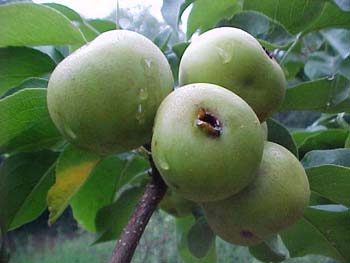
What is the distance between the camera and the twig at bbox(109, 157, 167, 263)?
1.79 ft

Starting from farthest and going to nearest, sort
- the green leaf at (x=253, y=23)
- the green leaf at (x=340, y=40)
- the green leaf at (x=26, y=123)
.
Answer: the green leaf at (x=340, y=40) < the green leaf at (x=253, y=23) < the green leaf at (x=26, y=123)

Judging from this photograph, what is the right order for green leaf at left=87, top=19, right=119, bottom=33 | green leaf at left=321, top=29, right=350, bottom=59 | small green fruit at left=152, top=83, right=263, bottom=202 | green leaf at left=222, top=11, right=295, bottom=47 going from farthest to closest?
1. green leaf at left=321, top=29, right=350, bottom=59
2. green leaf at left=87, top=19, right=119, bottom=33
3. green leaf at left=222, top=11, right=295, bottom=47
4. small green fruit at left=152, top=83, right=263, bottom=202

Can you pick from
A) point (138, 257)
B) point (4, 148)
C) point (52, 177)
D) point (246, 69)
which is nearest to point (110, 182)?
point (52, 177)

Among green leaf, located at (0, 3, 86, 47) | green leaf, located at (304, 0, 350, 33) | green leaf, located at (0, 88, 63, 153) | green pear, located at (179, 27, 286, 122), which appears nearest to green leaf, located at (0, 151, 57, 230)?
green leaf, located at (0, 88, 63, 153)

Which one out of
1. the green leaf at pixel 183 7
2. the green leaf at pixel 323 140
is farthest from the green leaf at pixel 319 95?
the green leaf at pixel 183 7

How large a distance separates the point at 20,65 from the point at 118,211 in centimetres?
25

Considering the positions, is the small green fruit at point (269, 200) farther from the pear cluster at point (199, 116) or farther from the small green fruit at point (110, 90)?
the small green fruit at point (110, 90)

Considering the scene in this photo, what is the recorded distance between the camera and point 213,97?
1.65 feet

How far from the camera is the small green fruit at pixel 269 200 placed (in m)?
0.55

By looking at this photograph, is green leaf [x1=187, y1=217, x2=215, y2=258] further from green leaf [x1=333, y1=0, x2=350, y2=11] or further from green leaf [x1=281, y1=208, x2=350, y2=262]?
green leaf [x1=333, y1=0, x2=350, y2=11]

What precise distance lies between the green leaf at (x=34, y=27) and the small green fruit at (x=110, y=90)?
3.9 inches

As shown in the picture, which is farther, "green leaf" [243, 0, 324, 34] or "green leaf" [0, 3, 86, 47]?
"green leaf" [243, 0, 324, 34]

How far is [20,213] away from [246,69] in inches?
13.5

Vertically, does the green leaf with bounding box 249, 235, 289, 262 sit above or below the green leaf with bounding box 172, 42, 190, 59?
below
